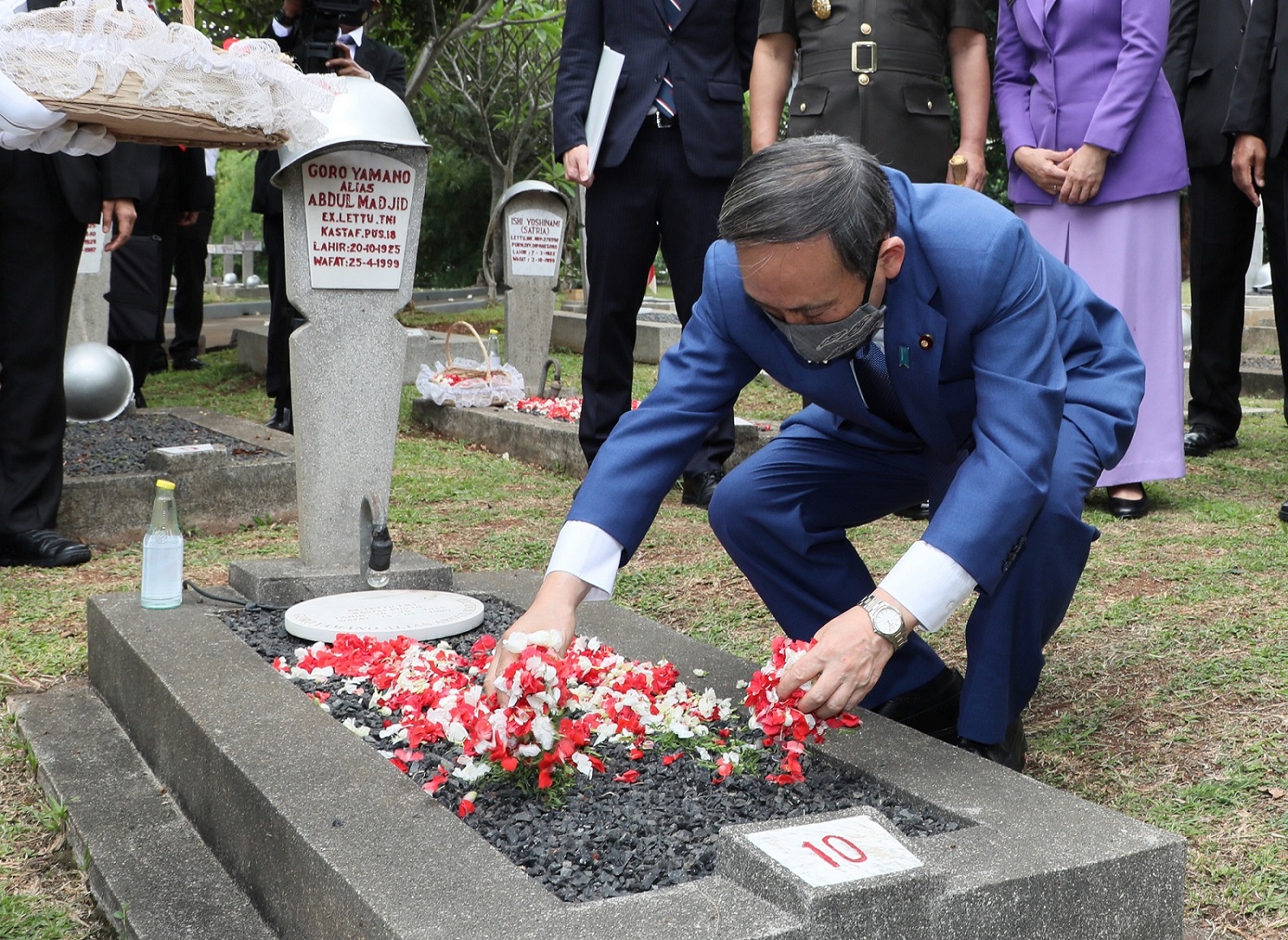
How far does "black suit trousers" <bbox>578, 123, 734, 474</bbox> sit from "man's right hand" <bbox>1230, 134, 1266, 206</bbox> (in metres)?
1.95

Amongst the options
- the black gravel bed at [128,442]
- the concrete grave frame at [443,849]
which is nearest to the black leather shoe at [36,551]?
the black gravel bed at [128,442]

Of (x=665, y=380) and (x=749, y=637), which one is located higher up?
(x=665, y=380)

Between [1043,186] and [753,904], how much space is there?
3816 millimetres

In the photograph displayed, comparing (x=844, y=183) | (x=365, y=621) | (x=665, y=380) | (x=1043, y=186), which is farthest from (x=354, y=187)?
(x=1043, y=186)

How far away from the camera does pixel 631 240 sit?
5078mm

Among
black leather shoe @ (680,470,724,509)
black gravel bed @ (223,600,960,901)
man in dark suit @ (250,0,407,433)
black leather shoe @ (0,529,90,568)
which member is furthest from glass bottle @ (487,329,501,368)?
black gravel bed @ (223,600,960,901)

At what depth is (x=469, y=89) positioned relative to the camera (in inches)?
944

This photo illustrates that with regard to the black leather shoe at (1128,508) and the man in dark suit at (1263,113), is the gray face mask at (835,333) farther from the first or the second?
the man in dark suit at (1263,113)

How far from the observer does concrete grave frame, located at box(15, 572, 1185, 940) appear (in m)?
1.76

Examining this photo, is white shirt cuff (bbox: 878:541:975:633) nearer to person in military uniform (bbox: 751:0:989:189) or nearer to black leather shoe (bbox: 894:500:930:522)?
person in military uniform (bbox: 751:0:989:189)

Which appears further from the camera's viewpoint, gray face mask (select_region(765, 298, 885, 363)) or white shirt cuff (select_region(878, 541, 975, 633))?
gray face mask (select_region(765, 298, 885, 363))

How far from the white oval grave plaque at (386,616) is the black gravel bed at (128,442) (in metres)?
2.28

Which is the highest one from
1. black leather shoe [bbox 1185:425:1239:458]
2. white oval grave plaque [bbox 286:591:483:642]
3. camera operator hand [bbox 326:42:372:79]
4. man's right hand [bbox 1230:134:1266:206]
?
camera operator hand [bbox 326:42:372:79]

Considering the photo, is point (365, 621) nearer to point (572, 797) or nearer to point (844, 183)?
point (572, 797)
